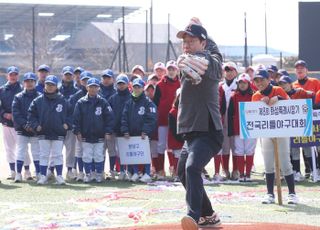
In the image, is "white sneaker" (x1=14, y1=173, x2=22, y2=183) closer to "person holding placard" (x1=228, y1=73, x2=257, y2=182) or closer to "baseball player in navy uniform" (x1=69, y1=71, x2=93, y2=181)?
"baseball player in navy uniform" (x1=69, y1=71, x2=93, y2=181)

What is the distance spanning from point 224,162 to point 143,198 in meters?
2.57

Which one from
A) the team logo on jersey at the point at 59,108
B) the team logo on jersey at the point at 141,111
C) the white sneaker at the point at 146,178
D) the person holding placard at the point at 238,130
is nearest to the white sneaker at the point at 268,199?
the person holding placard at the point at 238,130

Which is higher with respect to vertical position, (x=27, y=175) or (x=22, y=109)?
(x=22, y=109)

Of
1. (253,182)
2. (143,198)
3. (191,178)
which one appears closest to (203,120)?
(191,178)

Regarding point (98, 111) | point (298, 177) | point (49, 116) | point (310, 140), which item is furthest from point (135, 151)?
point (310, 140)

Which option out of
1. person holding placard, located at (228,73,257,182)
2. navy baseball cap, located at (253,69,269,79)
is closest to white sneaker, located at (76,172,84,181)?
person holding placard, located at (228,73,257,182)

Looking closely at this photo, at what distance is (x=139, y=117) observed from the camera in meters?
11.9

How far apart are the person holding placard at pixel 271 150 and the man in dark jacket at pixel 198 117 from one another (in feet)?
8.38

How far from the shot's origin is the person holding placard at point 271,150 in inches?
366

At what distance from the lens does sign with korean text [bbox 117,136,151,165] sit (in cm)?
1195

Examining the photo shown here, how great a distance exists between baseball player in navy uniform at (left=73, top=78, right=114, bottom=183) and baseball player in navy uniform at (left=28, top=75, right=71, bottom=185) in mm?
259

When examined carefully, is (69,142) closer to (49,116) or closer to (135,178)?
(49,116)

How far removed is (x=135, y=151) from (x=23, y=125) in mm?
1967

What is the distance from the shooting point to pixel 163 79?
12.3 metres
